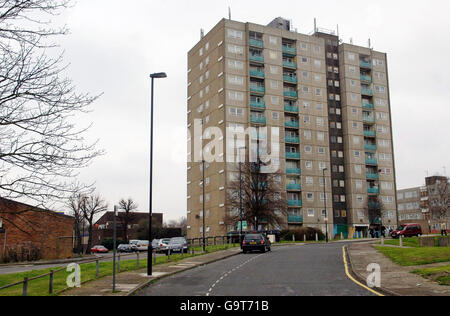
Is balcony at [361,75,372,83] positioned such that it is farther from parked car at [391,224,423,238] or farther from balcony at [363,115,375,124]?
parked car at [391,224,423,238]

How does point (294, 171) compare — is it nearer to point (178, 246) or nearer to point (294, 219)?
point (294, 219)

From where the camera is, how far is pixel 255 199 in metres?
64.6

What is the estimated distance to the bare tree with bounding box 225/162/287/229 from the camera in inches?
2485

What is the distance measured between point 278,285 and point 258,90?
66.7m

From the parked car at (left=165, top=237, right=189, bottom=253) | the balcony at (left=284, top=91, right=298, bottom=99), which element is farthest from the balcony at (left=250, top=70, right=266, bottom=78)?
the parked car at (left=165, top=237, right=189, bottom=253)

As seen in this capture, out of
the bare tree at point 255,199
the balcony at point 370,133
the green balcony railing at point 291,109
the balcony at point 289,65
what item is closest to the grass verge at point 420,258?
the bare tree at point 255,199

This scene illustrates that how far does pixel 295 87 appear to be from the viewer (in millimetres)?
85812

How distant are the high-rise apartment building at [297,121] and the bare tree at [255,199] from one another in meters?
8.50

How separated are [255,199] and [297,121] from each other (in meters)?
24.6

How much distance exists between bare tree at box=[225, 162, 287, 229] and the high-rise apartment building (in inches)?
335

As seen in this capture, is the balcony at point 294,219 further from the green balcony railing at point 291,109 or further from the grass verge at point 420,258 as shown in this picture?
the grass verge at point 420,258

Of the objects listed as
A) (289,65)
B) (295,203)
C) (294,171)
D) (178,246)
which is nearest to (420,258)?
(178,246)
